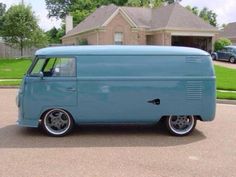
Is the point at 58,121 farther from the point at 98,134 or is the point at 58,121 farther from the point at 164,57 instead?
the point at 164,57

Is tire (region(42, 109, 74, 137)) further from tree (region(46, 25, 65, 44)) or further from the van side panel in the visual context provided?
tree (region(46, 25, 65, 44))

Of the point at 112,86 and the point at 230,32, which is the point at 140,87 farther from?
the point at 230,32

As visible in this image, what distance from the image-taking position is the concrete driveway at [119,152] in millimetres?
6074

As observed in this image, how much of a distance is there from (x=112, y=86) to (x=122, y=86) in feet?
0.66

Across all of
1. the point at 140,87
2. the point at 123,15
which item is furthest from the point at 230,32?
the point at 140,87

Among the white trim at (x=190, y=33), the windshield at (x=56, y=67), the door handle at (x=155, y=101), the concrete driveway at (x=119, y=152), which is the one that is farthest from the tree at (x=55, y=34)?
the door handle at (x=155, y=101)

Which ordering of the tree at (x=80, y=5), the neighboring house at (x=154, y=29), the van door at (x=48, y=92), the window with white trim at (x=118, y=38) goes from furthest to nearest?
1. the tree at (x=80, y=5)
2. the window with white trim at (x=118, y=38)
3. the neighboring house at (x=154, y=29)
4. the van door at (x=48, y=92)

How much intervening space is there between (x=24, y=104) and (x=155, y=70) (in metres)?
2.71

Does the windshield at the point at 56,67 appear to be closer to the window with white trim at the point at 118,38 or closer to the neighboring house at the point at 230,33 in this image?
the window with white trim at the point at 118,38

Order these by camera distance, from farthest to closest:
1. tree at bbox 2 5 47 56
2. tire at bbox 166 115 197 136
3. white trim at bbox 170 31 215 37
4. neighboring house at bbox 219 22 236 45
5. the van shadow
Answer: neighboring house at bbox 219 22 236 45, tree at bbox 2 5 47 56, white trim at bbox 170 31 215 37, tire at bbox 166 115 197 136, the van shadow

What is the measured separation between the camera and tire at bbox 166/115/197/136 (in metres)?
8.53

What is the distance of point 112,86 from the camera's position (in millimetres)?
8289

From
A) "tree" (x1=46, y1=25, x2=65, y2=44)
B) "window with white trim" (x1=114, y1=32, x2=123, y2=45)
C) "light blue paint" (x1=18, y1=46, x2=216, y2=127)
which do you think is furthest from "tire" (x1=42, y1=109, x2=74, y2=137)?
"tree" (x1=46, y1=25, x2=65, y2=44)

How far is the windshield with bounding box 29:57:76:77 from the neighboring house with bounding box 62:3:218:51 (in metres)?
32.3
